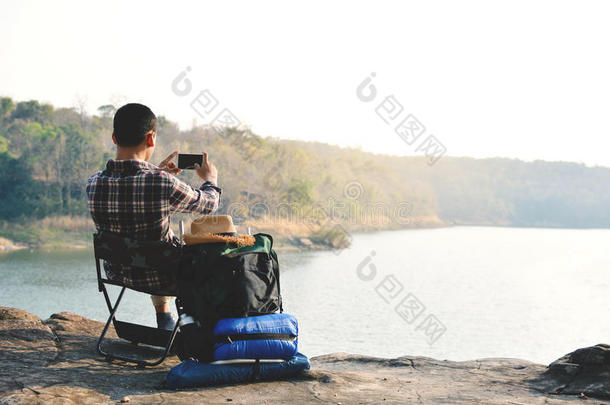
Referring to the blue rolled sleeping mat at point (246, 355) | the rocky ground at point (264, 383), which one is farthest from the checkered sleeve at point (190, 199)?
the rocky ground at point (264, 383)

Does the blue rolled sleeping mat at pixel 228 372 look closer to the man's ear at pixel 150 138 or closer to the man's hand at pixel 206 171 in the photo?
the man's hand at pixel 206 171

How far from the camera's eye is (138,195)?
11.0ft

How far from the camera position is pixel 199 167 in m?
3.72

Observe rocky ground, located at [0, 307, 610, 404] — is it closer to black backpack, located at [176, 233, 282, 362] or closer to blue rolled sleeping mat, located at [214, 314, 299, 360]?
blue rolled sleeping mat, located at [214, 314, 299, 360]

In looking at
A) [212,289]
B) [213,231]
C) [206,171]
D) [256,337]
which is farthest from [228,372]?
[206,171]

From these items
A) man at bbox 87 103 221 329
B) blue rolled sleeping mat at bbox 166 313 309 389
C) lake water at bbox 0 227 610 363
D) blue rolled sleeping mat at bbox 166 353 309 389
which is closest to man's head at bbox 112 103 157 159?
man at bbox 87 103 221 329

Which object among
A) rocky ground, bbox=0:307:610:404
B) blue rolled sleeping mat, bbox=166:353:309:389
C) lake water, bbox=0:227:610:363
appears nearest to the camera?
rocky ground, bbox=0:307:610:404

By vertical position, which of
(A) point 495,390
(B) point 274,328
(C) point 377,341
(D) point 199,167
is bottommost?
(C) point 377,341

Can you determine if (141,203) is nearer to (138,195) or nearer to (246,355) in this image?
(138,195)

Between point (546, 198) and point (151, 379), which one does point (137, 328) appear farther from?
point (546, 198)

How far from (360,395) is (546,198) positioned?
123802 millimetres

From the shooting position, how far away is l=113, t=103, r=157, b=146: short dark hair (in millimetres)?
3490

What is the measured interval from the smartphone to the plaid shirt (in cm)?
25

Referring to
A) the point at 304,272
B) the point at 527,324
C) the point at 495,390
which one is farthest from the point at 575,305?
the point at 495,390
